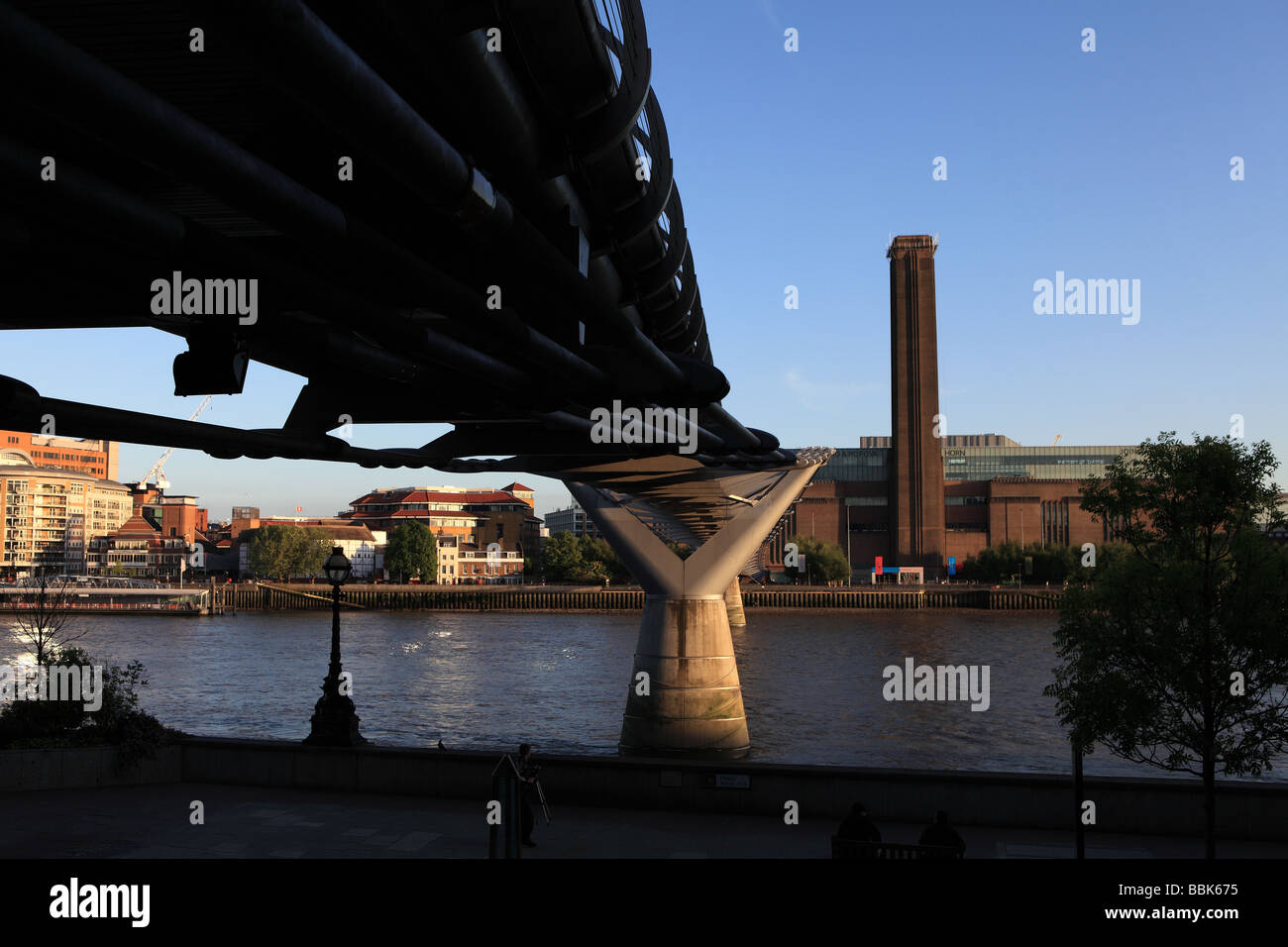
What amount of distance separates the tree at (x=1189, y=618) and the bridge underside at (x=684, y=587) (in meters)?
14.3

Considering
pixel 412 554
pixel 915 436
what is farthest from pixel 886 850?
pixel 412 554

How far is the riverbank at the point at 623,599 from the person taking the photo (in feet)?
350

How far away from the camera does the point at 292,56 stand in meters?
3.68

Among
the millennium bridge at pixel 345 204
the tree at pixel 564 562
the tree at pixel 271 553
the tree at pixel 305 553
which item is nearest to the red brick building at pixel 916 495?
the tree at pixel 564 562

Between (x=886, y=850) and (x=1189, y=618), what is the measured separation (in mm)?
4464

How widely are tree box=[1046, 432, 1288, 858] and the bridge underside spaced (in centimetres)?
1427

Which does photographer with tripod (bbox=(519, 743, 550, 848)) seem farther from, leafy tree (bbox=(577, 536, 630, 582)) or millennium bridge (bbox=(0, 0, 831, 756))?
leafy tree (bbox=(577, 536, 630, 582))

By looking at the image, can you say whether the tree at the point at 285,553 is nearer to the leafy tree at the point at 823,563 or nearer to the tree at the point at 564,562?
the tree at the point at 564,562

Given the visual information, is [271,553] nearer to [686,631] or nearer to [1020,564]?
[1020,564]

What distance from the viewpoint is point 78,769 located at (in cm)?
1355

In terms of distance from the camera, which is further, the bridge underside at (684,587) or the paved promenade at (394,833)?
the bridge underside at (684,587)

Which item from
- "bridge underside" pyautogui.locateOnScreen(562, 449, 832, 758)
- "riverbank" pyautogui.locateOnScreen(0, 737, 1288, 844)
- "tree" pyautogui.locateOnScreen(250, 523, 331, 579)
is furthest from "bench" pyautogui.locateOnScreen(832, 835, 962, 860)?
"tree" pyautogui.locateOnScreen(250, 523, 331, 579)
